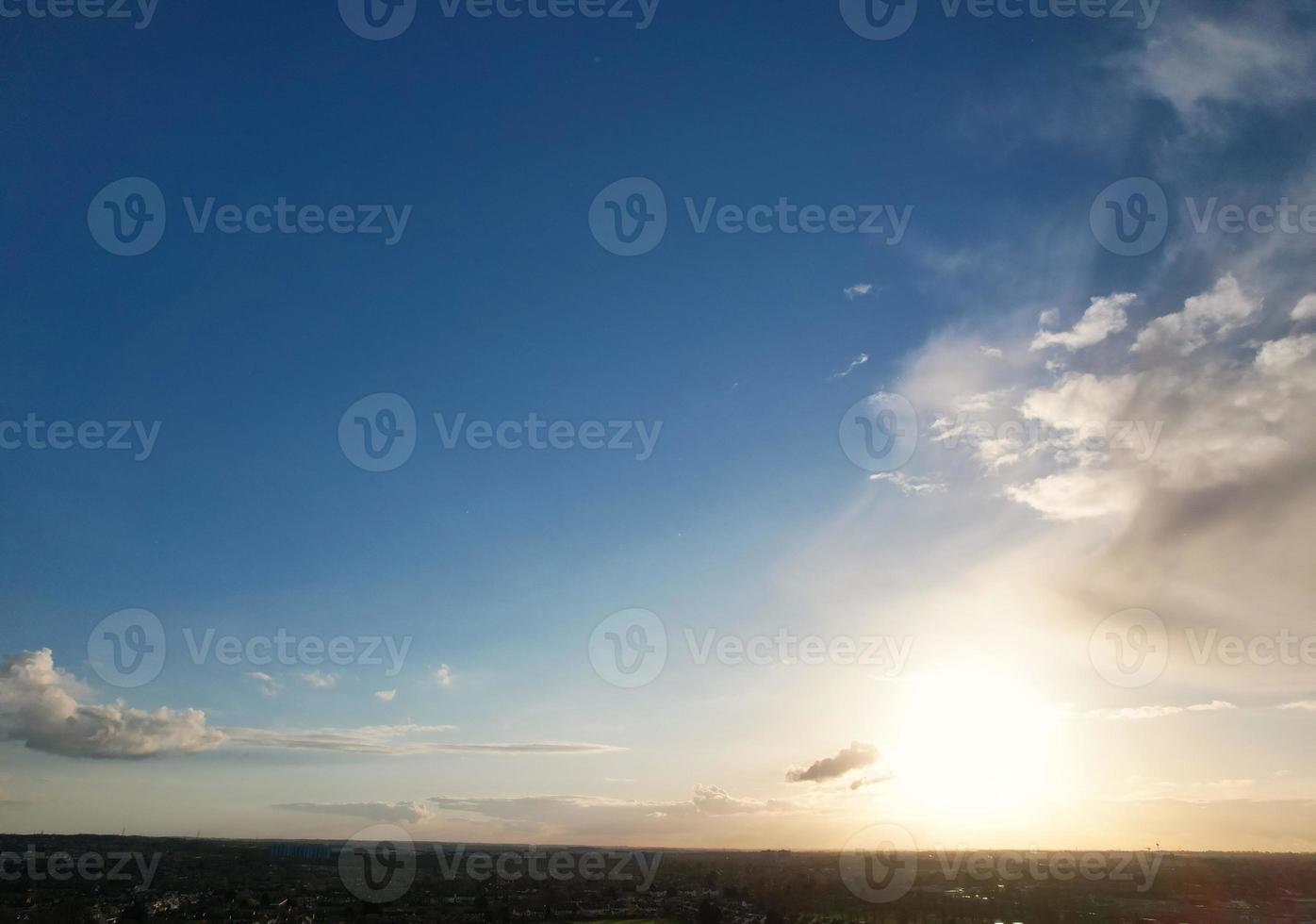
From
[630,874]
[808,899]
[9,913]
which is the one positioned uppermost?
[9,913]

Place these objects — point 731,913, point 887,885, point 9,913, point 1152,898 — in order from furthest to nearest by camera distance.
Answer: point 887,885 < point 1152,898 < point 731,913 < point 9,913

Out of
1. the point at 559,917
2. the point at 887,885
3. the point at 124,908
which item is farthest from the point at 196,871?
the point at 887,885

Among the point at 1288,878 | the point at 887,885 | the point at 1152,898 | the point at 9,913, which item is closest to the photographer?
the point at 9,913

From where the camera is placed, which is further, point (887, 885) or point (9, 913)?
point (887, 885)

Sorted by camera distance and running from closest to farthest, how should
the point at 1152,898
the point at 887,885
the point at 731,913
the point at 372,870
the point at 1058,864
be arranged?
1. the point at 731,913
2. the point at 1152,898
3. the point at 887,885
4. the point at 372,870
5. the point at 1058,864

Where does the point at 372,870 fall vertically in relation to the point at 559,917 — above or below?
below

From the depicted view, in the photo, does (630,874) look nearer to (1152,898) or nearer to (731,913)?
(731,913)

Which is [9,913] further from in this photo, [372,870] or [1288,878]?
[1288,878]

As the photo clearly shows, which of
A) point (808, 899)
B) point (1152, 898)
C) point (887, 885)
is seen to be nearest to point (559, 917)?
point (808, 899)

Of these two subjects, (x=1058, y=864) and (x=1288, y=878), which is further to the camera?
(x=1058, y=864)
